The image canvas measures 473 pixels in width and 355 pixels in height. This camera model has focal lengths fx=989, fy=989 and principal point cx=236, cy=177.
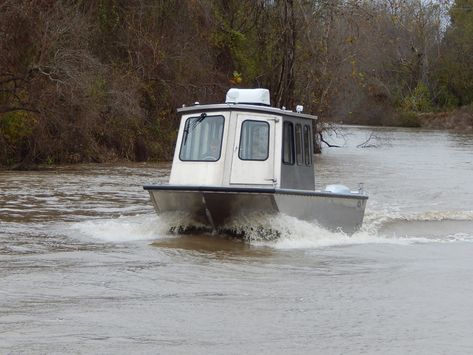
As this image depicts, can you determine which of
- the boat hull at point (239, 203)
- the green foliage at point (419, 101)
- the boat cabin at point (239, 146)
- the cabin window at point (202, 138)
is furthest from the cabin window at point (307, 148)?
the green foliage at point (419, 101)

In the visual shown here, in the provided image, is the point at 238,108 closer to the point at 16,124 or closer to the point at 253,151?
the point at 253,151

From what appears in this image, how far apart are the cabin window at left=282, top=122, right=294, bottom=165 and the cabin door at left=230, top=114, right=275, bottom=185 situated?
0.28m

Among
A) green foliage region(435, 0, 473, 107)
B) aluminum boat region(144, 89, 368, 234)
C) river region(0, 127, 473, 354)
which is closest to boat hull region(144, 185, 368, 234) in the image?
aluminum boat region(144, 89, 368, 234)

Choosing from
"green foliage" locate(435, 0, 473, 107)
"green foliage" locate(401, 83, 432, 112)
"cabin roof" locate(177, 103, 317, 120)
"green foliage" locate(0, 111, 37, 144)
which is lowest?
"green foliage" locate(0, 111, 37, 144)

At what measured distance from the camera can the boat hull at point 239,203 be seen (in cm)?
1496

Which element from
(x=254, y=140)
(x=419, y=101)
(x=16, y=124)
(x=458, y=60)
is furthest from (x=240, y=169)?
(x=458, y=60)

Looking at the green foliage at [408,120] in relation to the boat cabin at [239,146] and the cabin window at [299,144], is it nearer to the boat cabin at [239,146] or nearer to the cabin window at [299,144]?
the cabin window at [299,144]

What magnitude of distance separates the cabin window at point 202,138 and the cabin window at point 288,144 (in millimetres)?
1073

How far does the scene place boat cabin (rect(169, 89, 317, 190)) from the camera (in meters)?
15.5

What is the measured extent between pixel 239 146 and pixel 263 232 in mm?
1405

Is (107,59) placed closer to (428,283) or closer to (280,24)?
(280,24)

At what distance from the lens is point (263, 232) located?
15523 millimetres

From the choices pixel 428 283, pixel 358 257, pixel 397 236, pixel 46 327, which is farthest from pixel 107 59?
pixel 46 327

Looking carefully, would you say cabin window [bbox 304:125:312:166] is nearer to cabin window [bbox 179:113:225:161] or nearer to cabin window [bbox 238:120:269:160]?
cabin window [bbox 238:120:269:160]
